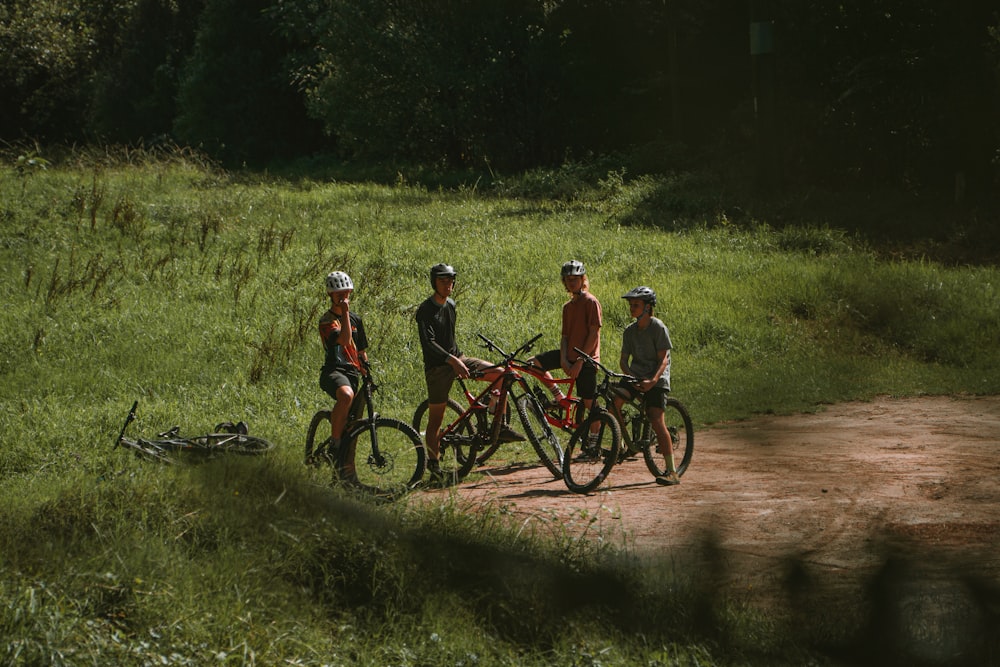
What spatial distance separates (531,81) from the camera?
34.6 m

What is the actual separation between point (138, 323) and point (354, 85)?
20.8m

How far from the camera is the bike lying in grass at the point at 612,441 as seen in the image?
9.96 meters

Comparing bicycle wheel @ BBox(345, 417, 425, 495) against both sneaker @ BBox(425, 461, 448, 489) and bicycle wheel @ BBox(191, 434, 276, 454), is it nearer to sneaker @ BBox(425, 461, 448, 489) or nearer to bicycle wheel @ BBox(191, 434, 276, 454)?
sneaker @ BBox(425, 461, 448, 489)

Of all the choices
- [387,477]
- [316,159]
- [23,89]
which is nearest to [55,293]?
[387,477]

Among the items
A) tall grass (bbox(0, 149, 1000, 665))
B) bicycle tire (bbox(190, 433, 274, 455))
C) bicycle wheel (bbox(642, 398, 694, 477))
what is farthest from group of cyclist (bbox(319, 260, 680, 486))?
tall grass (bbox(0, 149, 1000, 665))

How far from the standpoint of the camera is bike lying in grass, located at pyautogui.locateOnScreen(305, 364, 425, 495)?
9.63 meters

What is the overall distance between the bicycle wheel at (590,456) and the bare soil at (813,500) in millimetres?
155

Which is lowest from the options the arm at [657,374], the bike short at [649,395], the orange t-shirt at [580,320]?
the bike short at [649,395]

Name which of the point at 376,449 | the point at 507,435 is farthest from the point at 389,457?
the point at 507,435

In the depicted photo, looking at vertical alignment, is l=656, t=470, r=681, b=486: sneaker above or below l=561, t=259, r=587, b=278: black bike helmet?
below

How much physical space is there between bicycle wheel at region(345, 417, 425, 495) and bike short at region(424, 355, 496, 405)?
441mm

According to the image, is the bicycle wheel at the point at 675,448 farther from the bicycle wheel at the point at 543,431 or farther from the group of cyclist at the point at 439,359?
the bicycle wheel at the point at 543,431

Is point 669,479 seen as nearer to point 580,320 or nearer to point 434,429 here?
point 580,320

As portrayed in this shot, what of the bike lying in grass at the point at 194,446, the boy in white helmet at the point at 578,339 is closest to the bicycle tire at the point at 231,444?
the bike lying in grass at the point at 194,446
